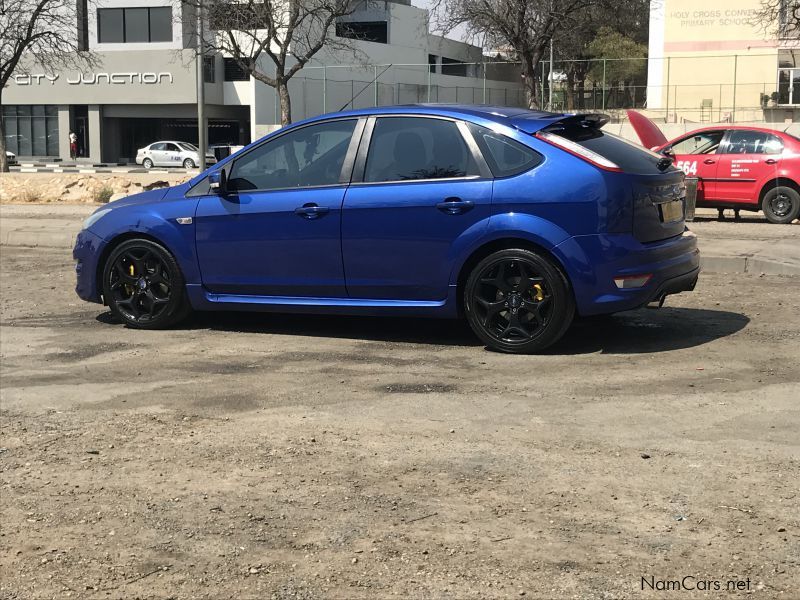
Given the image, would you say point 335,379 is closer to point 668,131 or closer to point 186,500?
point 186,500

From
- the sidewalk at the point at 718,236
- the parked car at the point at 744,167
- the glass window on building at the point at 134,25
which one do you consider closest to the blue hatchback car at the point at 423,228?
the sidewalk at the point at 718,236

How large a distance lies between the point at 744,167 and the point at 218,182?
36.9ft

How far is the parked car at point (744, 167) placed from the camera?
53.5 feet

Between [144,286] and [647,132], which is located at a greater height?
[647,132]

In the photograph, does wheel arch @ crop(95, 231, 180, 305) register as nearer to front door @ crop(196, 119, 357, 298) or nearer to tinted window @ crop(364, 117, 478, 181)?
front door @ crop(196, 119, 357, 298)

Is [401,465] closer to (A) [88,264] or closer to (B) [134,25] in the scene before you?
(A) [88,264]

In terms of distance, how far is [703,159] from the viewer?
666 inches

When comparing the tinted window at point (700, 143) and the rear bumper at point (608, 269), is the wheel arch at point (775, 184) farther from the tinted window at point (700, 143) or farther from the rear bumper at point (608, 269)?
the rear bumper at point (608, 269)

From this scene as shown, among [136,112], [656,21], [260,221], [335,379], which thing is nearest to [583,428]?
[335,379]

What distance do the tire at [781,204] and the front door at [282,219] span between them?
36.2 ft

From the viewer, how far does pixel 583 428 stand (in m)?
5.07

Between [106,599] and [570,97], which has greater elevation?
[570,97]

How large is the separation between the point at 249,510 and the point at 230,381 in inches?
90.5

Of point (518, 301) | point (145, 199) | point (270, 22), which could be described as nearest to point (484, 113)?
point (518, 301)
